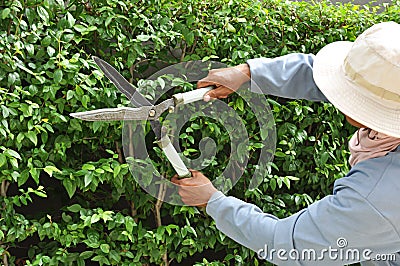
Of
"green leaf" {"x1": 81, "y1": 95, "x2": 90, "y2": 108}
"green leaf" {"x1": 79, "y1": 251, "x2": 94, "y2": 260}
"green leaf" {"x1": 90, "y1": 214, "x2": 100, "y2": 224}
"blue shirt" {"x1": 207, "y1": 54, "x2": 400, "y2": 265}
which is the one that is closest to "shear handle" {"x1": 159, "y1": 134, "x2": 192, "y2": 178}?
"blue shirt" {"x1": 207, "y1": 54, "x2": 400, "y2": 265}

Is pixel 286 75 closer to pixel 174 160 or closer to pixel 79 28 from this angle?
pixel 174 160

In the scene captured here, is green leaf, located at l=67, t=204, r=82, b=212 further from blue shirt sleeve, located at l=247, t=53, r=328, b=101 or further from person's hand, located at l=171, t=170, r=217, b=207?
blue shirt sleeve, located at l=247, t=53, r=328, b=101

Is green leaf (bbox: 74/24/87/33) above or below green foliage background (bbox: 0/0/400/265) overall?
above

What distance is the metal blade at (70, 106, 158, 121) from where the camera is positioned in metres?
1.55

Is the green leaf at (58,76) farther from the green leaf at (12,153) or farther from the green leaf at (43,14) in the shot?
the green leaf at (12,153)

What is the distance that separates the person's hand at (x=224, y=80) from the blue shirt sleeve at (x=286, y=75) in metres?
0.03

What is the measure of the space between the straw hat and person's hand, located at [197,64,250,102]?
39cm

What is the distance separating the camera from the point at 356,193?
4.54 feet

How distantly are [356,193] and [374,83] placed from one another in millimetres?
253

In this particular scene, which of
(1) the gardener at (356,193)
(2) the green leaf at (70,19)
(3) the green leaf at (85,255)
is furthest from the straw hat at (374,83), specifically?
(3) the green leaf at (85,255)

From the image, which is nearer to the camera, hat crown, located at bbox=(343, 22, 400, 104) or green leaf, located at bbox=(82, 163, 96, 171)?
hat crown, located at bbox=(343, 22, 400, 104)

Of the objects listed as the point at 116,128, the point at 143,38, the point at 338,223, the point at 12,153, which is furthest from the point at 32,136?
the point at 338,223

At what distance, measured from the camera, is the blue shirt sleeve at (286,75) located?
1788 millimetres

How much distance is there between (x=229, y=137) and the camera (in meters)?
2.39
